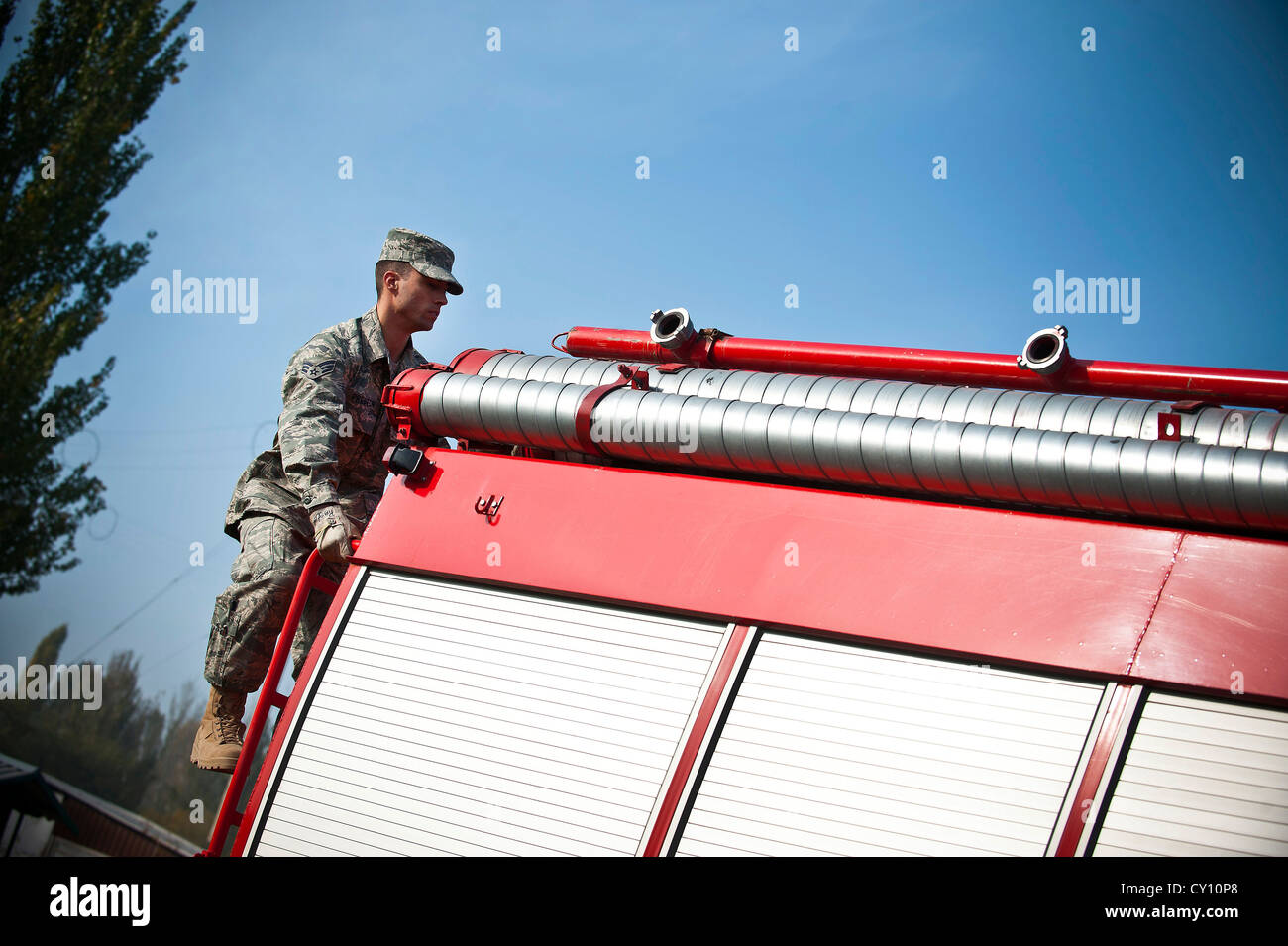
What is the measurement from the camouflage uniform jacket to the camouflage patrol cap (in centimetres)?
39

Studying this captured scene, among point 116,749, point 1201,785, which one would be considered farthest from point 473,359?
point 116,749

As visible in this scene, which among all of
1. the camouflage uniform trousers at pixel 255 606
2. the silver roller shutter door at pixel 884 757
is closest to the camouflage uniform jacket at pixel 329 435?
the camouflage uniform trousers at pixel 255 606

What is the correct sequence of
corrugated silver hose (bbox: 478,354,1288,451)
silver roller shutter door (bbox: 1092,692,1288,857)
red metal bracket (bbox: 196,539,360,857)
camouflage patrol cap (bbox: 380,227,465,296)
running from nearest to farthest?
silver roller shutter door (bbox: 1092,692,1288,857) → corrugated silver hose (bbox: 478,354,1288,451) → red metal bracket (bbox: 196,539,360,857) → camouflage patrol cap (bbox: 380,227,465,296)

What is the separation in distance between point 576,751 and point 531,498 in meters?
1.25

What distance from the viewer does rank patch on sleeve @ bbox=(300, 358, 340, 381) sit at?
18.7 feet

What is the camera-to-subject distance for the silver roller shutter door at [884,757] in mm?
3492

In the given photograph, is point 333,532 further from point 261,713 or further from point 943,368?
point 943,368

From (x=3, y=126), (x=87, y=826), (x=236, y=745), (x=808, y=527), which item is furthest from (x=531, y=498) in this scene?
(x=87, y=826)

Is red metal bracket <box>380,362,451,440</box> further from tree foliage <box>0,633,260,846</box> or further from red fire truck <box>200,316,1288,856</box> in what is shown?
tree foliage <box>0,633,260,846</box>

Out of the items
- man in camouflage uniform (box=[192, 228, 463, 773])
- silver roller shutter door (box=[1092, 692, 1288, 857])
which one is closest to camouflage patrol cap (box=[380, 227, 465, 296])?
man in camouflage uniform (box=[192, 228, 463, 773])

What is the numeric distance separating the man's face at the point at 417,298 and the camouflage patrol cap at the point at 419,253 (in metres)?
0.06

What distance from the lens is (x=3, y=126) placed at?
19.3m

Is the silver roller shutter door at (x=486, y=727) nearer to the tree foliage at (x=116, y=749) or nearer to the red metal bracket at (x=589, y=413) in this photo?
the red metal bracket at (x=589, y=413)

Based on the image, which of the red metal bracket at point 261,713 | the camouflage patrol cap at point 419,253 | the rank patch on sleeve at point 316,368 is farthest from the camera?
Result: the camouflage patrol cap at point 419,253
